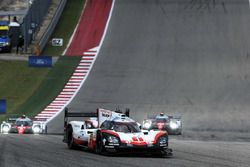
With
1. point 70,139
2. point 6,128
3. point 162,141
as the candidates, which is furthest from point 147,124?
point 162,141

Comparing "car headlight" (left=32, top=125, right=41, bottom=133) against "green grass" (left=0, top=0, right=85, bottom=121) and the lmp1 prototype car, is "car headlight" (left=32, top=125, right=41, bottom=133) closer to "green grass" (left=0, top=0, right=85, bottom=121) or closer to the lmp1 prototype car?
"green grass" (left=0, top=0, right=85, bottom=121)

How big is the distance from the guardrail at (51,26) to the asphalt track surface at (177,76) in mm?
5402

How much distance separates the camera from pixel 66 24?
6109 cm

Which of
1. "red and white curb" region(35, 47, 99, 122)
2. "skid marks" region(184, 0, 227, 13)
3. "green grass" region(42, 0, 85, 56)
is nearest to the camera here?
"red and white curb" region(35, 47, 99, 122)

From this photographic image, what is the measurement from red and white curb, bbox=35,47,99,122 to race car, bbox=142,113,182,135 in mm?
6157

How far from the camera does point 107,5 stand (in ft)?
203

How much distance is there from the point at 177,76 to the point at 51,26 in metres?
17.8

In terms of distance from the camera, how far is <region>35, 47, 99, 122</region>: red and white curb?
39.7m

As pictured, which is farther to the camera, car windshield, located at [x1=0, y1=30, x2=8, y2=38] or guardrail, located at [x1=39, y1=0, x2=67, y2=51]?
car windshield, located at [x1=0, y1=30, x2=8, y2=38]

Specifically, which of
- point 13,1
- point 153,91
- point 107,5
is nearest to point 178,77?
point 153,91

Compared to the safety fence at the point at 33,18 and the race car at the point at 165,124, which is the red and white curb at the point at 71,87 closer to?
the race car at the point at 165,124

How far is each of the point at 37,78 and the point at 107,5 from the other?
15569mm

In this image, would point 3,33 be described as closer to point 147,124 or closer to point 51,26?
point 51,26

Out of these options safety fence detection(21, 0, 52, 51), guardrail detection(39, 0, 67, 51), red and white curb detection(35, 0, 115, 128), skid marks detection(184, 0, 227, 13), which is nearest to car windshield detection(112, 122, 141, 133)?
red and white curb detection(35, 0, 115, 128)
